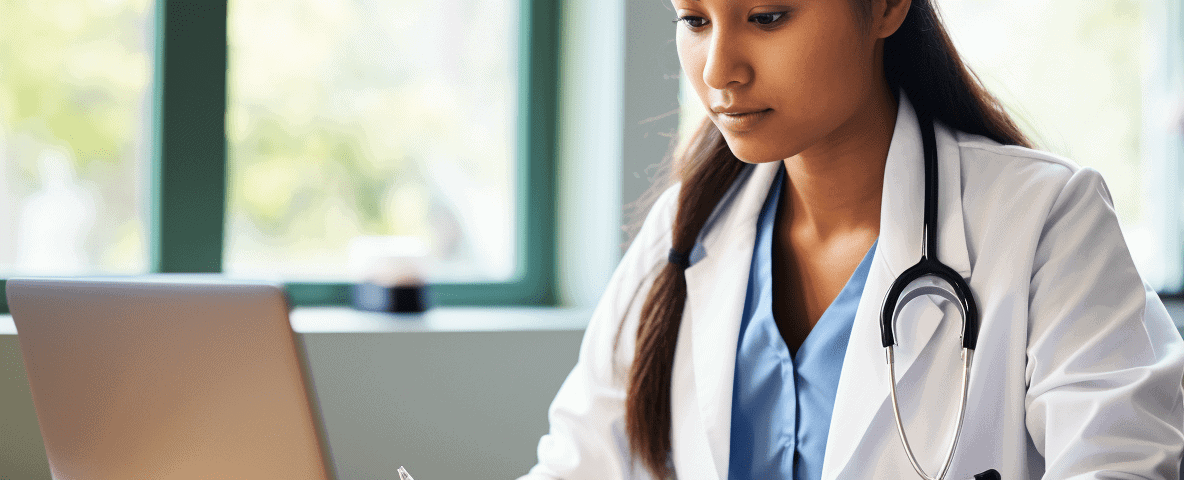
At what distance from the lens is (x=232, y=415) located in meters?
0.65

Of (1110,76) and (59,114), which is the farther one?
(1110,76)

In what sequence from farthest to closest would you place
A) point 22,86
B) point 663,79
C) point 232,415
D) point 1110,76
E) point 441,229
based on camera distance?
point 1110,76 < point 441,229 < point 663,79 < point 22,86 < point 232,415

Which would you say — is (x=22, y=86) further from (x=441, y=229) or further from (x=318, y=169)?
(x=441, y=229)

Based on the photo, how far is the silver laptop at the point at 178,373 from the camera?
64cm

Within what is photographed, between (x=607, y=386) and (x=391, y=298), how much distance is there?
0.76m

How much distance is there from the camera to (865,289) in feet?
3.13

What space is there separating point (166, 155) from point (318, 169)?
1.00ft

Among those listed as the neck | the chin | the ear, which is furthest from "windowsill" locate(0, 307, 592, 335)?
the ear

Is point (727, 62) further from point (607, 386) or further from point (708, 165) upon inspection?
point (607, 386)

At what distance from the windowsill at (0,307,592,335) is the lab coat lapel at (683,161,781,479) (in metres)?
0.60

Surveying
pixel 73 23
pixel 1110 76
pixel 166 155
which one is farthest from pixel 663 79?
pixel 1110 76

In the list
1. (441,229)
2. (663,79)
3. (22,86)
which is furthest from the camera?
(441,229)

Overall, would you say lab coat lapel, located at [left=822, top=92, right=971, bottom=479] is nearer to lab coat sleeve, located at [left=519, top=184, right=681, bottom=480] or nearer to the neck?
the neck

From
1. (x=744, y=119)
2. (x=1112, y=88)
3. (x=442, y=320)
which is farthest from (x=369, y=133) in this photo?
(x=1112, y=88)
